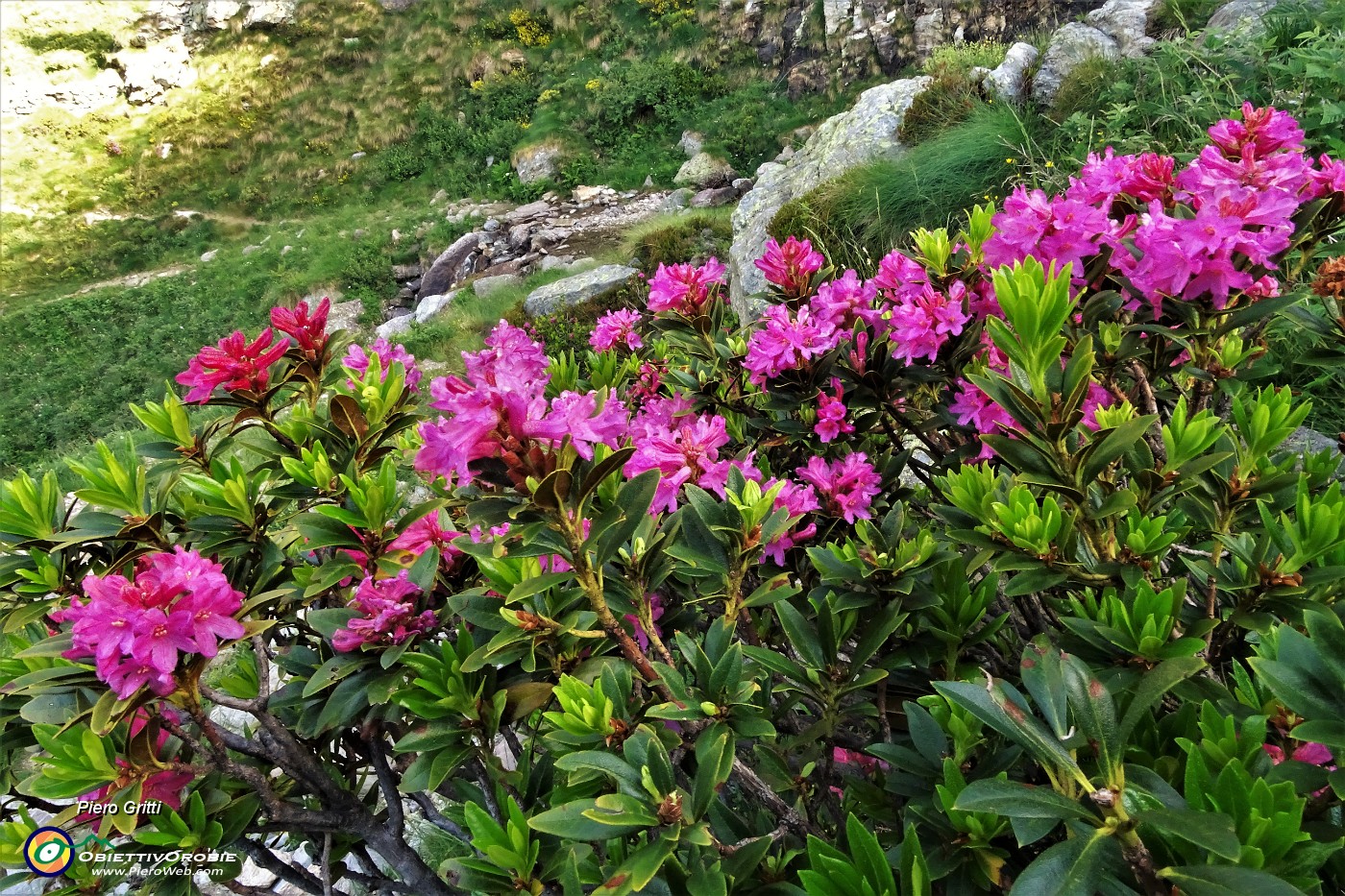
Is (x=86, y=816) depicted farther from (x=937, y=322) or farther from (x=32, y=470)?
(x=32, y=470)

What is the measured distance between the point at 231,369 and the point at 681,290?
1018mm

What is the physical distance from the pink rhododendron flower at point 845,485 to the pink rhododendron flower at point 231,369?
111cm

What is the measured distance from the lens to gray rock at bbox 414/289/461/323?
938cm

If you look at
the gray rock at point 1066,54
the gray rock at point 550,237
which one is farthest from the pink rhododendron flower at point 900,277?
the gray rock at point 550,237

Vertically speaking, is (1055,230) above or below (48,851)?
above

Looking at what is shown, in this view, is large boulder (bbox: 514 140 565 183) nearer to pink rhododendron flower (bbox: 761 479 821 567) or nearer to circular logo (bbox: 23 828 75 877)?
pink rhododendron flower (bbox: 761 479 821 567)

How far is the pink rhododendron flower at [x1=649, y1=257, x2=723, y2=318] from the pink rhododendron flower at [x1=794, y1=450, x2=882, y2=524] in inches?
24.4

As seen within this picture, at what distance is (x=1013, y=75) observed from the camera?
5984 mm

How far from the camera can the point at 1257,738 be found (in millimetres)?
633

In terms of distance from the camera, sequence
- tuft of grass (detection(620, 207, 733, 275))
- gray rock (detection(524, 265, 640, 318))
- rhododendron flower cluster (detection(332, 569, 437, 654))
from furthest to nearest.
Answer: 1. tuft of grass (detection(620, 207, 733, 275))
2. gray rock (detection(524, 265, 640, 318))
3. rhododendron flower cluster (detection(332, 569, 437, 654))

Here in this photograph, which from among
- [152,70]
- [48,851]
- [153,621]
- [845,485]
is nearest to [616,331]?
[845,485]

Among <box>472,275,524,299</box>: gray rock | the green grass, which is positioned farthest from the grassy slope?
the green grass

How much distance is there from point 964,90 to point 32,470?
452 inches

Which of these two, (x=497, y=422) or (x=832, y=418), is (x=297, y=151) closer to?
(x=832, y=418)
